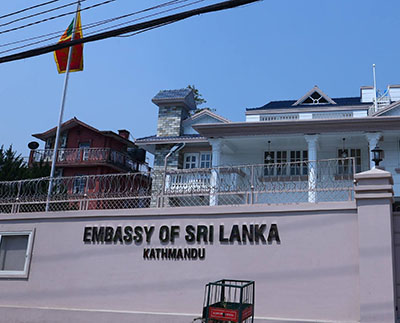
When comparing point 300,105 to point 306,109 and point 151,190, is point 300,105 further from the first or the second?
point 151,190

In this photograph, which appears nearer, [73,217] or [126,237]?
[126,237]

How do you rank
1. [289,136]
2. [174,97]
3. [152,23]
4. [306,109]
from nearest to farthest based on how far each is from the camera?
[152,23] < [289,136] < [306,109] < [174,97]

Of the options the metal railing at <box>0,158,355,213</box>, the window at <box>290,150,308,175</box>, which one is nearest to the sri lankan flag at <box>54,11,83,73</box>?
the metal railing at <box>0,158,355,213</box>

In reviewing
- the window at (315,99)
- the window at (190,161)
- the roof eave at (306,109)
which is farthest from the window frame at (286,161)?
the window at (315,99)

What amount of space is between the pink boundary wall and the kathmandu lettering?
0.25 feet

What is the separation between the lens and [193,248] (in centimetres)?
966

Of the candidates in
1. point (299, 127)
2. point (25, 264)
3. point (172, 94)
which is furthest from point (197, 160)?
point (25, 264)

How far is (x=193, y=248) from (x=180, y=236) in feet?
1.37

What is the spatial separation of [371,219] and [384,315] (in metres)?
1.64

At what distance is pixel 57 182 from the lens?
40.0 feet

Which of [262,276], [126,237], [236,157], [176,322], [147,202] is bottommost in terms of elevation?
[176,322]

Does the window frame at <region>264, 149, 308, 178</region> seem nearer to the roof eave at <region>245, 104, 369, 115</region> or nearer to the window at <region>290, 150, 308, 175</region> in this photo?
the window at <region>290, 150, 308, 175</region>

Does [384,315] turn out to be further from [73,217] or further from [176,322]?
[73,217]

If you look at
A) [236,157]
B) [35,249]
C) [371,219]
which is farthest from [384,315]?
[236,157]
